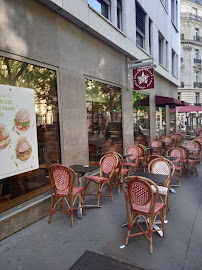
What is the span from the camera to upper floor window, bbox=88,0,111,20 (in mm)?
6336

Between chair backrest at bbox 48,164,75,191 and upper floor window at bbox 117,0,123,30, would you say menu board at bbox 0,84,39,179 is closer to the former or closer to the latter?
chair backrest at bbox 48,164,75,191

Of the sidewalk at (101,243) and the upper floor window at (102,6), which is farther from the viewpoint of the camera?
the upper floor window at (102,6)

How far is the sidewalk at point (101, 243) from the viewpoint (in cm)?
303

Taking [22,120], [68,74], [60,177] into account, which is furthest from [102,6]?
[60,177]

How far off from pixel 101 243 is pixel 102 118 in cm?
442

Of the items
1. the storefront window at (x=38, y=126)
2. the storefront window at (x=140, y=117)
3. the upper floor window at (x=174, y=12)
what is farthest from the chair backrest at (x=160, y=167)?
the upper floor window at (x=174, y=12)

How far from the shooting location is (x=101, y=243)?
3488mm

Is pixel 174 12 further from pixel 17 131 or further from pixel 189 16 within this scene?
pixel 189 16

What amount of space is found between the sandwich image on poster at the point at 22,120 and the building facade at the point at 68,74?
336 mm

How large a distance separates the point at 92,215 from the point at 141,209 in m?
1.47

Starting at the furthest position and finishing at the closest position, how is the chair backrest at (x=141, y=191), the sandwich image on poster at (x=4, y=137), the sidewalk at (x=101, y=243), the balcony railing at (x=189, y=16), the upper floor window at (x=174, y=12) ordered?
the balcony railing at (x=189, y=16) < the upper floor window at (x=174, y=12) < the sandwich image on poster at (x=4, y=137) < the chair backrest at (x=141, y=191) < the sidewalk at (x=101, y=243)

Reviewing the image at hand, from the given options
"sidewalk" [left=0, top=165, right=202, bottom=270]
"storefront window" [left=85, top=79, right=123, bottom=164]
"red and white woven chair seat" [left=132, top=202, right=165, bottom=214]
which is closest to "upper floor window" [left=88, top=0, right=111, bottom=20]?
"storefront window" [left=85, top=79, right=123, bottom=164]

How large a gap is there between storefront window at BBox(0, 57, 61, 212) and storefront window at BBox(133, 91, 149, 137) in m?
5.32

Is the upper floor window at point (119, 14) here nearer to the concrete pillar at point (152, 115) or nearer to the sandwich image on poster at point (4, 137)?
the concrete pillar at point (152, 115)
